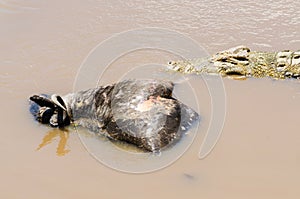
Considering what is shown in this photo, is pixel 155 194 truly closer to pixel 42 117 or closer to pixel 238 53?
pixel 42 117

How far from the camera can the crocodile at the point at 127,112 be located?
458 cm

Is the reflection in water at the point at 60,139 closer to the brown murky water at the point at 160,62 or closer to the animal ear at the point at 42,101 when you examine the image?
the brown murky water at the point at 160,62

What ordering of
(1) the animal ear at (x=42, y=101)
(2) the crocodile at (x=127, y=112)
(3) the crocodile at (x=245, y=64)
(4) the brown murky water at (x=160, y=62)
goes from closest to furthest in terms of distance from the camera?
(4) the brown murky water at (x=160, y=62) < (2) the crocodile at (x=127, y=112) < (1) the animal ear at (x=42, y=101) < (3) the crocodile at (x=245, y=64)

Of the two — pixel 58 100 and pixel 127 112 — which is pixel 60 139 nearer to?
pixel 58 100

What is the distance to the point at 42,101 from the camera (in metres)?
5.07

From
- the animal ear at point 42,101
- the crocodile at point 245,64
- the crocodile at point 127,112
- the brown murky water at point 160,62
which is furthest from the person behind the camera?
the crocodile at point 245,64

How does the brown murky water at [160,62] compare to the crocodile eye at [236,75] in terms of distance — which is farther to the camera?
the crocodile eye at [236,75]

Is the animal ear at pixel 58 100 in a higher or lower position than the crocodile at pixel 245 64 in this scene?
lower

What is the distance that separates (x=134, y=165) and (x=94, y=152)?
1.61 feet

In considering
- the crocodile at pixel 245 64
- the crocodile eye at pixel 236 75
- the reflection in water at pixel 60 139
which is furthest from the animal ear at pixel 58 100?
the crocodile eye at pixel 236 75

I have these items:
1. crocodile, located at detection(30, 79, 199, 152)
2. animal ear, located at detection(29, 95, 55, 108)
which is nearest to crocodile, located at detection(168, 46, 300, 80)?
crocodile, located at detection(30, 79, 199, 152)

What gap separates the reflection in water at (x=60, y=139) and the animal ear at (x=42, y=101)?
34cm

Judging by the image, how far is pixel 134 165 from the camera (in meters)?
4.35

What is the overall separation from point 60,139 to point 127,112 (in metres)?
0.82
